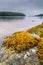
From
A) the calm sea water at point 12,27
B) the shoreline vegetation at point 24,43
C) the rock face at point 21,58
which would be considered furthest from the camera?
the calm sea water at point 12,27

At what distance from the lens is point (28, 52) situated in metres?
6.17

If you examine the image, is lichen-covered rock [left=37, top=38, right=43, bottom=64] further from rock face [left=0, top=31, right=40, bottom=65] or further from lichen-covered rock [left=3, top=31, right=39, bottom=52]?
lichen-covered rock [left=3, top=31, right=39, bottom=52]

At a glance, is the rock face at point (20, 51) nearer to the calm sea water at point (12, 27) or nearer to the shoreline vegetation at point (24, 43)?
the shoreline vegetation at point (24, 43)

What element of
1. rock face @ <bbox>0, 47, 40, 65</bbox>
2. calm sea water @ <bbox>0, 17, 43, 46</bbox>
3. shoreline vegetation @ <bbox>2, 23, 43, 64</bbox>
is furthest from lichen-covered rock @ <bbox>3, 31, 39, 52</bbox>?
calm sea water @ <bbox>0, 17, 43, 46</bbox>

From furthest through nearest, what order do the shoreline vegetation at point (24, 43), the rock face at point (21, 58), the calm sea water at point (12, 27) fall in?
the calm sea water at point (12, 27) < the shoreline vegetation at point (24, 43) < the rock face at point (21, 58)

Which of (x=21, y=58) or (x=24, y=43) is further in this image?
(x=24, y=43)

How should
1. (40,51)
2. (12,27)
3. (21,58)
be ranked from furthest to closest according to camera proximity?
1. (12,27)
2. (40,51)
3. (21,58)

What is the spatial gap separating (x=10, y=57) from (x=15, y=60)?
0.20 m

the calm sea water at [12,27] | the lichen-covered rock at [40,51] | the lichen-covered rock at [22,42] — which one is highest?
the lichen-covered rock at [22,42]

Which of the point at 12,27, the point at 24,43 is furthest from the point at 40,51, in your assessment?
the point at 12,27

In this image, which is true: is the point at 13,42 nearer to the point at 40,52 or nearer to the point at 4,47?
the point at 4,47

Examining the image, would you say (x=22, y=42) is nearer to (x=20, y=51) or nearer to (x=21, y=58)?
(x=20, y=51)

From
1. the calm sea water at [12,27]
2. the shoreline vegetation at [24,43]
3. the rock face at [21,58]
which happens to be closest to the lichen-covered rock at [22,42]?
the shoreline vegetation at [24,43]

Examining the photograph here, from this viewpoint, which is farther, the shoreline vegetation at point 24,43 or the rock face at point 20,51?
the shoreline vegetation at point 24,43
